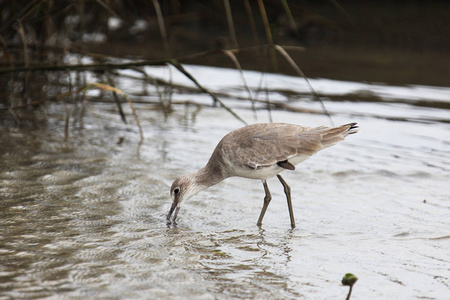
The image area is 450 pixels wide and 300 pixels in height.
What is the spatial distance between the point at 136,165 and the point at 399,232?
2.84m

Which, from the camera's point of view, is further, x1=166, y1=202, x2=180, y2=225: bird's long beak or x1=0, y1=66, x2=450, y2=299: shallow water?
x1=166, y1=202, x2=180, y2=225: bird's long beak

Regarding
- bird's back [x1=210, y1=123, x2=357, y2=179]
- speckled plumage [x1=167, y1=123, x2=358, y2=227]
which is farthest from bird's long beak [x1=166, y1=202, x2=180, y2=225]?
bird's back [x1=210, y1=123, x2=357, y2=179]

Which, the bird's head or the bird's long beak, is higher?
the bird's head

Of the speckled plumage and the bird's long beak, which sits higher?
the speckled plumage

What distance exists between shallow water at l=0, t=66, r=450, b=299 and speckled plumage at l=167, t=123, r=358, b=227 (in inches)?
11.3

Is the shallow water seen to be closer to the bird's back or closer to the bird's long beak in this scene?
the bird's long beak

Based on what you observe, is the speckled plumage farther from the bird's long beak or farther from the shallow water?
the shallow water

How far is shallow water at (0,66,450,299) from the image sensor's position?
163 inches

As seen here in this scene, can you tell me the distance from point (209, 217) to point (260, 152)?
71 centimetres

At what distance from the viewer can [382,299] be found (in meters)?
4.01

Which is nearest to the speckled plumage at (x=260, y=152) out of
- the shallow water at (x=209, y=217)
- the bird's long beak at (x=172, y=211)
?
the bird's long beak at (x=172, y=211)

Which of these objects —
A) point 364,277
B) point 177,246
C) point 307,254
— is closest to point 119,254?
point 177,246

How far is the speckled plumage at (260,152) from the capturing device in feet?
17.7

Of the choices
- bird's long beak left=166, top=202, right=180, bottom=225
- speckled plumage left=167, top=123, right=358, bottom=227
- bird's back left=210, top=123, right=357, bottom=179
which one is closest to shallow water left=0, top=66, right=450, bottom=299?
bird's long beak left=166, top=202, right=180, bottom=225
